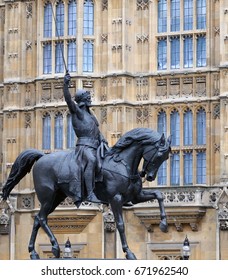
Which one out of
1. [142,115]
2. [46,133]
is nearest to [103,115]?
[142,115]

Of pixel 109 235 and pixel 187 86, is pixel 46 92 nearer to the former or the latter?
pixel 187 86

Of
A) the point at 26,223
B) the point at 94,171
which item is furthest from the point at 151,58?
the point at 94,171

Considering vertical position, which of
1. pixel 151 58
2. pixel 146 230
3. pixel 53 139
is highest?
pixel 151 58

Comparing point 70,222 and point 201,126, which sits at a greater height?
point 201,126

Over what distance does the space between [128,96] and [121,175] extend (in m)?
18.5

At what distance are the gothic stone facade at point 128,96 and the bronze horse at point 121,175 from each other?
16.4 m

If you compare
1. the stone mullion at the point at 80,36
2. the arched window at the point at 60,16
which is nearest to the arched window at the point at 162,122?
the stone mullion at the point at 80,36

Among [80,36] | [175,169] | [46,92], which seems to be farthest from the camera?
[46,92]

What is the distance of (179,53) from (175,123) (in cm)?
210

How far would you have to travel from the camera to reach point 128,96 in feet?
127

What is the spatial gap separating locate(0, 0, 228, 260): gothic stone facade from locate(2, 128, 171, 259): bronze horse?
1635cm

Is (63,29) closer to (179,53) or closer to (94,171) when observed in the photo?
(179,53)

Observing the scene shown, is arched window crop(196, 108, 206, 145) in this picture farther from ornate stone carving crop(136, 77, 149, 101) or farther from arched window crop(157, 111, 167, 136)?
ornate stone carving crop(136, 77, 149, 101)
